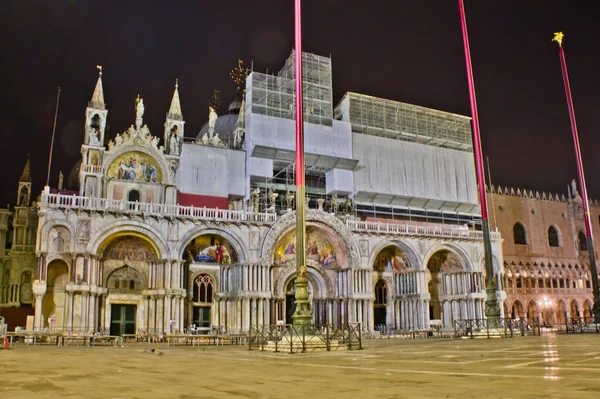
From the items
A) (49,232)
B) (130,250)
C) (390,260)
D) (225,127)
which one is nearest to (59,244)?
(49,232)

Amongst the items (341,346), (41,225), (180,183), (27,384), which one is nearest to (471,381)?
(27,384)

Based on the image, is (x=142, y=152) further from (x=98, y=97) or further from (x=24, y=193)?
(x=24, y=193)

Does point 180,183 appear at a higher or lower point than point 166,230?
higher

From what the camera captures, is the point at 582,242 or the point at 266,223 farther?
the point at 582,242

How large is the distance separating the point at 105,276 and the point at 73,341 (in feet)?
18.2

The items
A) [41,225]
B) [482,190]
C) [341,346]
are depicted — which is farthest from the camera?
[41,225]

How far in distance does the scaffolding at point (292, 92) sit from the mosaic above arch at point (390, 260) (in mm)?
11955

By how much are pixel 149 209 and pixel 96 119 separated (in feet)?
28.8

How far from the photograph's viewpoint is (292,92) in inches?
1868

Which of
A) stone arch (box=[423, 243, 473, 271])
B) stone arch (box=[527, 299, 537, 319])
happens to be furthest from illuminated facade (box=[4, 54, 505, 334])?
stone arch (box=[527, 299, 537, 319])

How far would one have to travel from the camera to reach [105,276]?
35250 mm

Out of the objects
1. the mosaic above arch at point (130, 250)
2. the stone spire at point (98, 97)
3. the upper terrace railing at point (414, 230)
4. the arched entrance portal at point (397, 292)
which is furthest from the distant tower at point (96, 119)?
the arched entrance portal at point (397, 292)

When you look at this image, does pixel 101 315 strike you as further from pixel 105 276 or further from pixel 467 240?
pixel 467 240

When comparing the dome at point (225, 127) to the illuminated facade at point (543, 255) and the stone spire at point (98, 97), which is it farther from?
the illuminated facade at point (543, 255)
